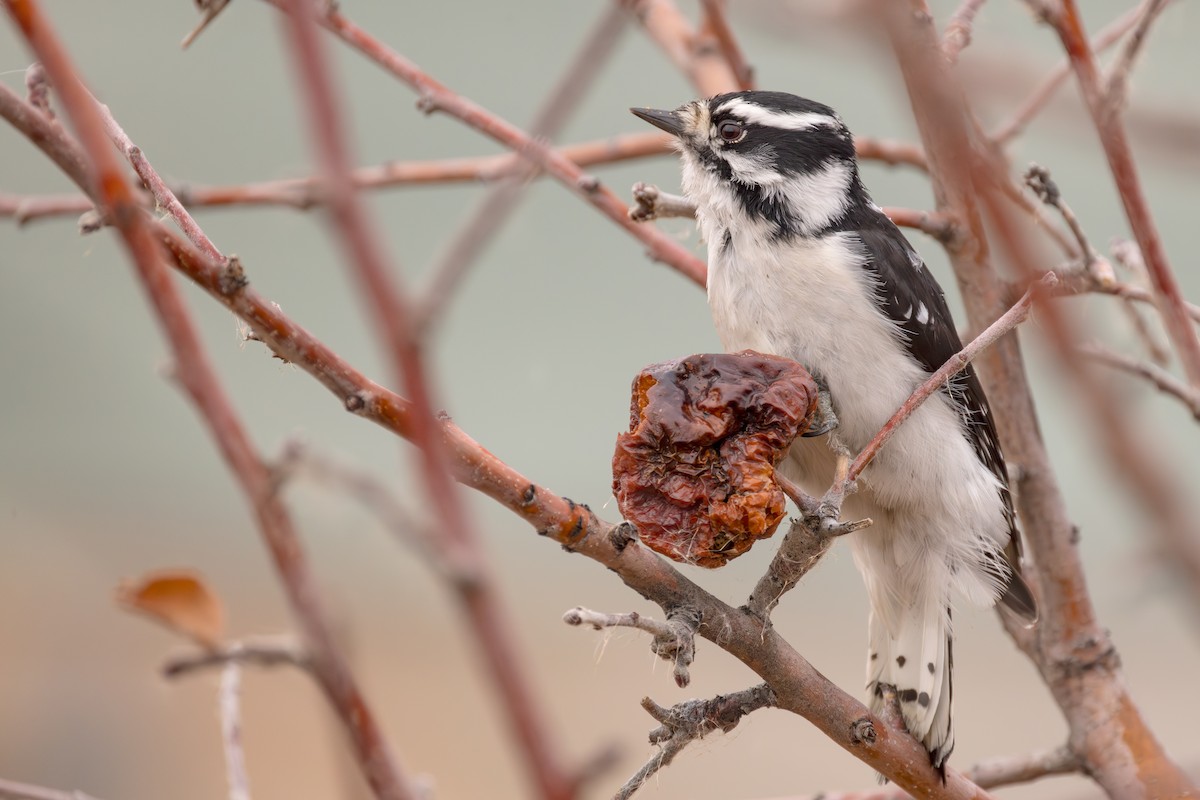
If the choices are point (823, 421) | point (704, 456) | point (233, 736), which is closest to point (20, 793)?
point (233, 736)

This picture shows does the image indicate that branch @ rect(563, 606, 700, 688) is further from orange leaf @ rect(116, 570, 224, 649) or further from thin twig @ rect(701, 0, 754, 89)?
thin twig @ rect(701, 0, 754, 89)

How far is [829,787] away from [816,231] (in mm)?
5504

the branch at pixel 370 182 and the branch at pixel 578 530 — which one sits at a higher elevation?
the branch at pixel 370 182

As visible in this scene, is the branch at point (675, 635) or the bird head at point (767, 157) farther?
the bird head at point (767, 157)

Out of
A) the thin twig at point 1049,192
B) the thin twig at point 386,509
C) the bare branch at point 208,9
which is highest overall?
the bare branch at point 208,9

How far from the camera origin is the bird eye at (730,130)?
9.65 feet

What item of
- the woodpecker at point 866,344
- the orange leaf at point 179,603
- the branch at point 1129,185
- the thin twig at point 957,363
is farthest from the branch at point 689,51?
the orange leaf at point 179,603

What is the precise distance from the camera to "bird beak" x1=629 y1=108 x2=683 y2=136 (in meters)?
2.98

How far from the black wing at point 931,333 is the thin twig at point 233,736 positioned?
5.38 ft

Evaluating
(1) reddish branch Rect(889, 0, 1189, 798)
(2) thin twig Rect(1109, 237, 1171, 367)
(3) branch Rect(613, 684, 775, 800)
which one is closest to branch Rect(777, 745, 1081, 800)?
(1) reddish branch Rect(889, 0, 1189, 798)

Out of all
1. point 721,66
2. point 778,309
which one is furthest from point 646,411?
point 721,66

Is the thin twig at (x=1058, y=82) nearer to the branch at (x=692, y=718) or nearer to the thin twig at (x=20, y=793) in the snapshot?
the branch at (x=692, y=718)

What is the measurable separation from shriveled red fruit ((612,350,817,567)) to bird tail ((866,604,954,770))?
0.82 meters

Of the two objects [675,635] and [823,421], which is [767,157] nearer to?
[823,421]
